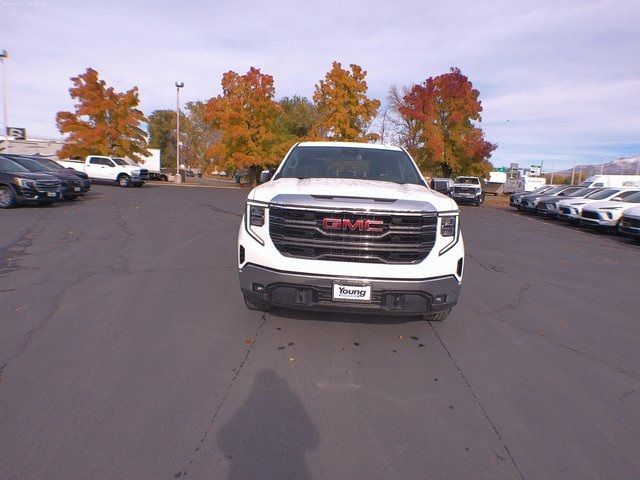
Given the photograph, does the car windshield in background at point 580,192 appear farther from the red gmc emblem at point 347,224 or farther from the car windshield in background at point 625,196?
the red gmc emblem at point 347,224

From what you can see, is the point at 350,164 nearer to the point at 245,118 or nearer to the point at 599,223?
the point at 599,223

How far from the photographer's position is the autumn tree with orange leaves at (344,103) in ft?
98.8

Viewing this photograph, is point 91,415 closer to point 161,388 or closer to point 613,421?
point 161,388

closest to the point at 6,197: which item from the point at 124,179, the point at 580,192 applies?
the point at 124,179

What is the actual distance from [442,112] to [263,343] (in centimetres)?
3367

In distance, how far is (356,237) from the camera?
11.6 ft

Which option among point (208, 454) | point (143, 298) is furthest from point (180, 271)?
point (208, 454)

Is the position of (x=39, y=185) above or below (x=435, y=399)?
above

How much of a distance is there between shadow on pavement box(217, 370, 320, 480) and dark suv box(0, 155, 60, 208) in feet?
43.7

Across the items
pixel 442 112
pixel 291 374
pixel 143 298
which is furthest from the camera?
pixel 442 112

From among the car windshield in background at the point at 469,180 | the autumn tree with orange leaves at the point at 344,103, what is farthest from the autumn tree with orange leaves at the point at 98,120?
the car windshield in background at the point at 469,180

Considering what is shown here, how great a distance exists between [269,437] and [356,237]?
5.71 ft

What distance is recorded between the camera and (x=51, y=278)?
5660mm

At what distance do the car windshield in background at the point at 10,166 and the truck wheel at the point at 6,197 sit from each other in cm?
93
